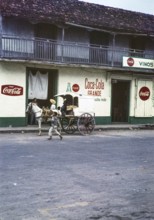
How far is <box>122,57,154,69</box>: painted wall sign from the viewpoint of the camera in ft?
84.0

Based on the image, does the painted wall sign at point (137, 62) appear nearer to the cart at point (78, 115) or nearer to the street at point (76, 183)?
the cart at point (78, 115)

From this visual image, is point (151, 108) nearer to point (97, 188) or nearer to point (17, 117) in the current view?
point (17, 117)

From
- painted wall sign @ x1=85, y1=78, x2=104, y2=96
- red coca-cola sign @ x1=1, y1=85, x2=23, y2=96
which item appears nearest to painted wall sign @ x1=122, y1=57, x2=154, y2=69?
painted wall sign @ x1=85, y1=78, x2=104, y2=96

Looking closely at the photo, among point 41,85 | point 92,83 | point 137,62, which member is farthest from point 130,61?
point 41,85

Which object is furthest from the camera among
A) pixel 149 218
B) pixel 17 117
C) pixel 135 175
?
pixel 17 117

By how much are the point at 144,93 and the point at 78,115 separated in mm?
9486

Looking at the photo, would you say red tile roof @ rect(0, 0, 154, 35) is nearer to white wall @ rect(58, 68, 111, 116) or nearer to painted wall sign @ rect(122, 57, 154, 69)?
painted wall sign @ rect(122, 57, 154, 69)

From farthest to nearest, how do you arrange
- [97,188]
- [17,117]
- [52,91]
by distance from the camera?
1. [52,91]
2. [17,117]
3. [97,188]

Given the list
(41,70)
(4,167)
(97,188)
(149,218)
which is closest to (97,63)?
(41,70)

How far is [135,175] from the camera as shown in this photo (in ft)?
30.9

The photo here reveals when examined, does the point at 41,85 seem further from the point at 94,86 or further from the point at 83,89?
the point at 94,86

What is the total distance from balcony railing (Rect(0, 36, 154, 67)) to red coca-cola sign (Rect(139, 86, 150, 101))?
2.39 metres

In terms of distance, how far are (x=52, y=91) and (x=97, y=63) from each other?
3388mm

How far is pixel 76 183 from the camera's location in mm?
8344
